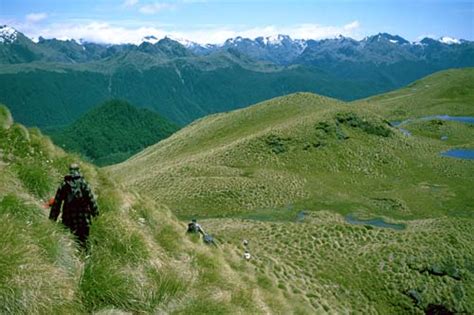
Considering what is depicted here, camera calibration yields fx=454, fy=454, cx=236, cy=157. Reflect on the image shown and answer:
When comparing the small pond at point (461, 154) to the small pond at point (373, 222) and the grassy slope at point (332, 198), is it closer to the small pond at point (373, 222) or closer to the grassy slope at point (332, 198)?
the grassy slope at point (332, 198)

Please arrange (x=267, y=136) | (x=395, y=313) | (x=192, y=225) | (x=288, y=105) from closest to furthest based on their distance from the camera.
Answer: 1. (x=192, y=225)
2. (x=395, y=313)
3. (x=267, y=136)
4. (x=288, y=105)

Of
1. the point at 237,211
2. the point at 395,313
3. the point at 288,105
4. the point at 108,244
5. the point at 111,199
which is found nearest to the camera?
the point at 108,244

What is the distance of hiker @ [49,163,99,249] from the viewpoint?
1320cm

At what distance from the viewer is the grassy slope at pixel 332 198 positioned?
32.4 m

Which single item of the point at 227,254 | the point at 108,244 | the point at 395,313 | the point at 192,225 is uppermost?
the point at 108,244

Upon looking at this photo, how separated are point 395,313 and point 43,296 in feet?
89.6

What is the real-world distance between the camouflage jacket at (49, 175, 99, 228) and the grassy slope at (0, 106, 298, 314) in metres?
0.38

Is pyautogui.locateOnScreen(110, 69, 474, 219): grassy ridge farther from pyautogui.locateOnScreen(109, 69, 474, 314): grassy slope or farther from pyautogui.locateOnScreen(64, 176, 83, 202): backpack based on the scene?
pyautogui.locateOnScreen(64, 176, 83, 202): backpack

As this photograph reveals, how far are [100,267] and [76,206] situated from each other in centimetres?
264

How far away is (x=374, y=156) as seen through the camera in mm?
81812

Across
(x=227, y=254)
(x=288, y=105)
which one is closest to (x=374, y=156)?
(x=288, y=105)

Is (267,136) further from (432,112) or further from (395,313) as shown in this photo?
(432,112)

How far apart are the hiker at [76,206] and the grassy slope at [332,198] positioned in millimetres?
11689

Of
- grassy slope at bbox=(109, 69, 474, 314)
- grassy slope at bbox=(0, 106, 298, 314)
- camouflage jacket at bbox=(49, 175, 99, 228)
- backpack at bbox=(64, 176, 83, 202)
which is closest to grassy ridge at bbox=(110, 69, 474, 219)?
grassy slope at bbox=(109, 69, 474, 314)
